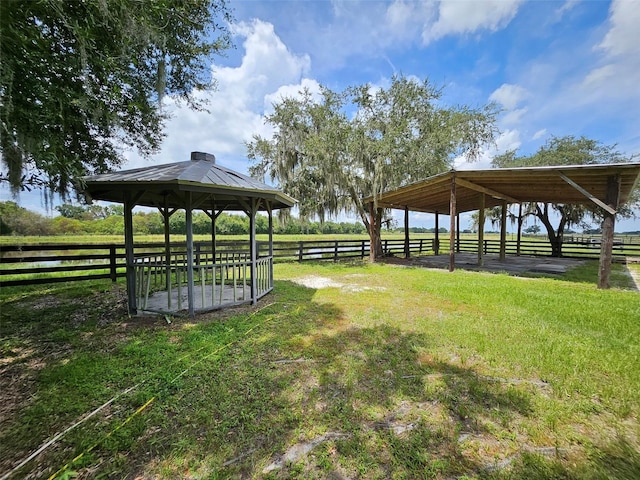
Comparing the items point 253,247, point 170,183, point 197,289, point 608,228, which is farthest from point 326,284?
point 608,228

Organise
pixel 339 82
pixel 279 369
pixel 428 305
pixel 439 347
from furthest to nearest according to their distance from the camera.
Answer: pixel 339 82
pixel 428 305
pixel 439 347
pixel 279 369

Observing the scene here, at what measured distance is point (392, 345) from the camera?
320 cm

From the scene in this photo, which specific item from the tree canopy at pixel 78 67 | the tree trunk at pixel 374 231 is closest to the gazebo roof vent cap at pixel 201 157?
the tree canopy at pixel 78 67

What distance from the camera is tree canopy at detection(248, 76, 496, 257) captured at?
9.39 metres

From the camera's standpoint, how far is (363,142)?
936 cm

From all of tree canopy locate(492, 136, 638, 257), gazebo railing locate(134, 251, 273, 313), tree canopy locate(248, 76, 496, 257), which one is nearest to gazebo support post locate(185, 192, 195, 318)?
gazebo railing locate(134, 251, 273, 313)

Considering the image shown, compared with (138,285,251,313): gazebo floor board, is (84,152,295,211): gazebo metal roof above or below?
above

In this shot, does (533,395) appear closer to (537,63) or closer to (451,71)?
(537,63)

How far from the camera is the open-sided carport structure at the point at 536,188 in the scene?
5836mm

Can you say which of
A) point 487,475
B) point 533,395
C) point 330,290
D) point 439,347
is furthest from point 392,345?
point 330,290

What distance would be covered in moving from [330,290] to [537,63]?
9127 mm

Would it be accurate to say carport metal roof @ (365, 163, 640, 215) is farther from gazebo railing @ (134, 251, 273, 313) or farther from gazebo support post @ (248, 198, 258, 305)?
gazebo railing @ (134, 251, 273, 313)

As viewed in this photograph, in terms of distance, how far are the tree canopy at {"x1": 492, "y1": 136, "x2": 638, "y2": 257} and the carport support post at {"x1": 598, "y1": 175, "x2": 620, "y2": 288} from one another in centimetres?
1070

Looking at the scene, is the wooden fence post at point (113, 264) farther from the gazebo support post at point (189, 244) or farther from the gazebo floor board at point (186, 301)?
the gazebo support post at point (189, 244)
